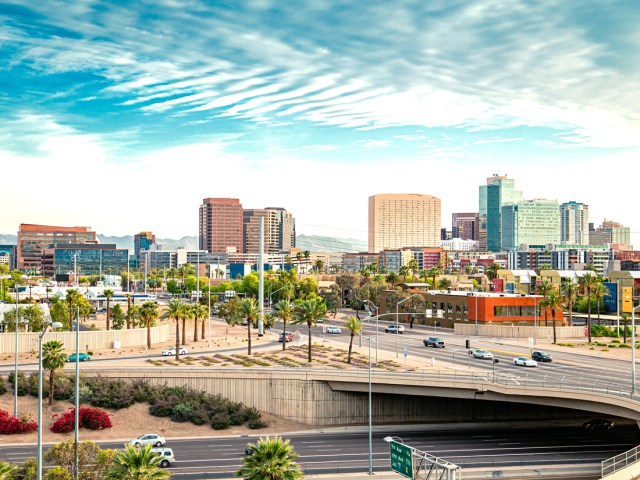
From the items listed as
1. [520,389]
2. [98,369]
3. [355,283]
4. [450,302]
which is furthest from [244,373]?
[355,283]

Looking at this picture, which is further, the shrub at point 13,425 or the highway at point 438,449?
the shrub at point 13,425

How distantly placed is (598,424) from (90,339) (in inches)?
2529

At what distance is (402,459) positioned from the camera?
44.1 meters

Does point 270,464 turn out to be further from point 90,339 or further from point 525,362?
point 90,339

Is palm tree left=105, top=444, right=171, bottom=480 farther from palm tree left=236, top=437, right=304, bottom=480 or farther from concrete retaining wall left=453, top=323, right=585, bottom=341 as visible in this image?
concrete retaining wall left=453, top=323, right=585, bottom=341

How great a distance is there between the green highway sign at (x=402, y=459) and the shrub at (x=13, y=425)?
121 feet

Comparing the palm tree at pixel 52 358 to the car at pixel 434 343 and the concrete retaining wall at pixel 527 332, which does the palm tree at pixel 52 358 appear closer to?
the car at pixel 434 343

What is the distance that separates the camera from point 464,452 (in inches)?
2418

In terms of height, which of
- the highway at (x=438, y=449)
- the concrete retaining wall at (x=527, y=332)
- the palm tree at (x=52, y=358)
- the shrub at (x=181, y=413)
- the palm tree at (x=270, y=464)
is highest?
the palm tree at (x=52, y=358)

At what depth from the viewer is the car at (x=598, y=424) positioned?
71.3 metres

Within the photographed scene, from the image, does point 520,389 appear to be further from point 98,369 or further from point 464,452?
point 98,369

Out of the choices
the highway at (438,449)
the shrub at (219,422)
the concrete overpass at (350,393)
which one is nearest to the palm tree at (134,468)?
the highway at (438,449)

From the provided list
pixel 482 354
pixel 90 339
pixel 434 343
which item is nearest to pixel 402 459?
pixel 482 354

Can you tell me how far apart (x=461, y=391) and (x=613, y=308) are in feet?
355
